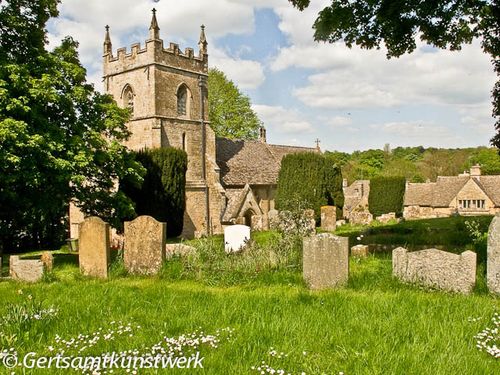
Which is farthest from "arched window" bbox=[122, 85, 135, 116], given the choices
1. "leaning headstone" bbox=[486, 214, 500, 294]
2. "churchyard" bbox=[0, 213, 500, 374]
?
"leaning headstone" bbox=[486, 214, 500, 294]

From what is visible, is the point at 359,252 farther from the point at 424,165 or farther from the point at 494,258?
the point at 424,165

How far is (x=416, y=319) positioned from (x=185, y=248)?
6428 millimetres

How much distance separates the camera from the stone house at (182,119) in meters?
26.8

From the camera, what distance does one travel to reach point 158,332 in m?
5.16

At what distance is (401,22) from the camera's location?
9.47 m

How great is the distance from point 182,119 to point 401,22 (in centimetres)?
2043

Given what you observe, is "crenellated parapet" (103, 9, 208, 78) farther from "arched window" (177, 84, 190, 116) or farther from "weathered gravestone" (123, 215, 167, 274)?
"weathered gravestone" (123, 215, 167, 274)

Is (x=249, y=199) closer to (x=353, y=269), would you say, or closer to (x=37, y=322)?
(x=353, y=269)

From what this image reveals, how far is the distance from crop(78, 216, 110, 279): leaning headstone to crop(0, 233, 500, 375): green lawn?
113 cm

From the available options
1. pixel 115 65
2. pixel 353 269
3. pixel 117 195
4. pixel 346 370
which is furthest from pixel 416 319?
pixel 115 65

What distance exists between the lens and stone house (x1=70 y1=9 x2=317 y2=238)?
2675 cm

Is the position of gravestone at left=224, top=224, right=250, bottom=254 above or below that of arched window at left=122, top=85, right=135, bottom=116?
below

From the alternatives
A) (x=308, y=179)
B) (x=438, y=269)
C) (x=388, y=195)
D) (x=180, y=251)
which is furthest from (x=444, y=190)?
(x=438, y=269)

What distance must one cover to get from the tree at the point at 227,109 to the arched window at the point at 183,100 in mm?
13725
